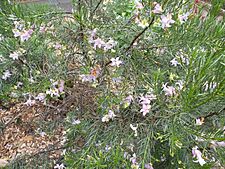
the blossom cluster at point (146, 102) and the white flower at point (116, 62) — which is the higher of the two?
the white flower at point (116, 62)

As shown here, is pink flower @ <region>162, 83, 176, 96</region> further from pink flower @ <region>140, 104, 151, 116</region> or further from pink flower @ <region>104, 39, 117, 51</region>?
pink flower @ <region>104, 39, 117, 51</region>

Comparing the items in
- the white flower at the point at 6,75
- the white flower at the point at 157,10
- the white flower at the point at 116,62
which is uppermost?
the white flower at the point at 157,10

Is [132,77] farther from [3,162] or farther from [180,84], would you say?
[3,162]

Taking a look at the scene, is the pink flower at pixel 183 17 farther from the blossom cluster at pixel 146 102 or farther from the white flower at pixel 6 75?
the white flower at pixel 6 75

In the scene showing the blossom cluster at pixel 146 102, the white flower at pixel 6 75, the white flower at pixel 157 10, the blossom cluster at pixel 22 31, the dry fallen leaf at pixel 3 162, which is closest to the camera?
the white flower at pixel 157 10

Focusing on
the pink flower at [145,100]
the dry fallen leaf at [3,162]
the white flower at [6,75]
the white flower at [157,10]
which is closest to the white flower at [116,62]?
the pink flower at [145,100]

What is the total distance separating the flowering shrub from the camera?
1.35 metres

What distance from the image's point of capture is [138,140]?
1.49m

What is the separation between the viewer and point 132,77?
1.57m

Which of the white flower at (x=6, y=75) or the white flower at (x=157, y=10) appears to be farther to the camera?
the white flower at (x=6, y=75)

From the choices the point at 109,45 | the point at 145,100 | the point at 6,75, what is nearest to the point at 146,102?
the point at 145,100

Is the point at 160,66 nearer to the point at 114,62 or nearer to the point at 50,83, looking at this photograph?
the point at 114,62

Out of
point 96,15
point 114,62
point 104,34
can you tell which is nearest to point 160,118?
point 114,62

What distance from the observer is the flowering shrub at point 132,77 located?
1353 millimetres
